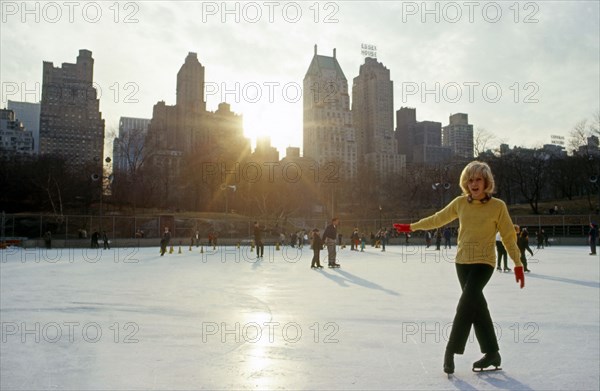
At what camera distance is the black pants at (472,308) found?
355 cm

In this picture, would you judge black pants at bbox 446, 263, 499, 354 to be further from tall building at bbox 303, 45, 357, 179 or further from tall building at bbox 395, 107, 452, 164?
tall building at bbox 395, 107, 452, 164

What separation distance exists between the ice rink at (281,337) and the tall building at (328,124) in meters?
95.7

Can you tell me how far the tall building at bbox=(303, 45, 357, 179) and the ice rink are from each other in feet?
314

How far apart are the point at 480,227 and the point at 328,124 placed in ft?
379

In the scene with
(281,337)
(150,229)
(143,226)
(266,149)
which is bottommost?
(281,337)

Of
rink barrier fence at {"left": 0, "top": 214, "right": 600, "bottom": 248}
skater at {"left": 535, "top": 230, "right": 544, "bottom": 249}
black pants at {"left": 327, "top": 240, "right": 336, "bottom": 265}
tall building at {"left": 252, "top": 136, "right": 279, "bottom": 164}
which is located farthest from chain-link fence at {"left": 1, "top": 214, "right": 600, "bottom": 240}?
tall building at {"left": 252, "top": 136, "right": 279, "bottom": 164}

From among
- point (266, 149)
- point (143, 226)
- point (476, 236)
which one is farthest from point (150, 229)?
point (266, 149)

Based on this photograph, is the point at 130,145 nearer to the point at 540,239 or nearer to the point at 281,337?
the point at 540,239

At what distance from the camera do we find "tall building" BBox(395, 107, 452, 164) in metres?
146

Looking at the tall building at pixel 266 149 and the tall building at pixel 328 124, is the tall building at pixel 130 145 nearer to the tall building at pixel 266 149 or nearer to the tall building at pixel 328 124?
the tall building at pixel 266 149

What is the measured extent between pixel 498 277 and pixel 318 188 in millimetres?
70403

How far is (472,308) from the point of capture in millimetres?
3684

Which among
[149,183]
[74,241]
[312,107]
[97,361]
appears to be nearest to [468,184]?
[97,361]

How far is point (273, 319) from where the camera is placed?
737 cm
